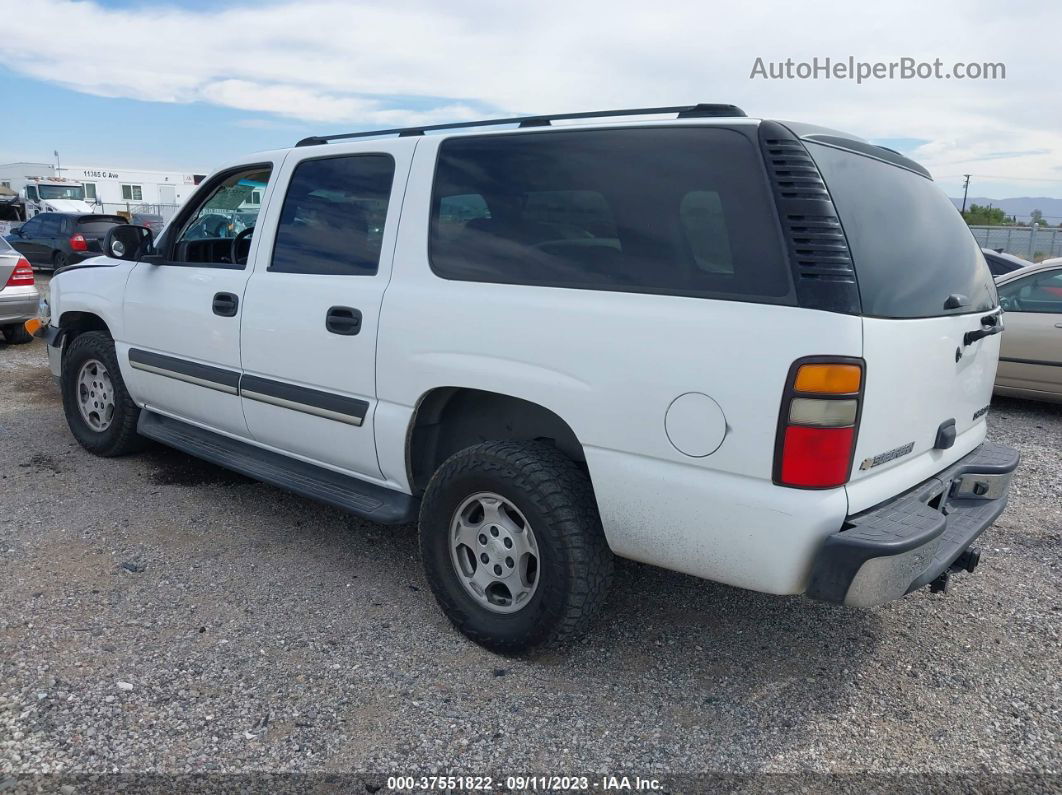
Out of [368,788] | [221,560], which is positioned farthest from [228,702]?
[221,560]

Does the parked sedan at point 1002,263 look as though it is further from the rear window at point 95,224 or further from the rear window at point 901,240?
the rear window at point 95,224

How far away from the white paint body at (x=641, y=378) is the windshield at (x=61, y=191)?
32.7 metres

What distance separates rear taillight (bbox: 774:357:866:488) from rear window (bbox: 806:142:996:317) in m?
0.22

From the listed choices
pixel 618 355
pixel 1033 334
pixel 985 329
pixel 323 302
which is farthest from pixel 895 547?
pixel 1033 334

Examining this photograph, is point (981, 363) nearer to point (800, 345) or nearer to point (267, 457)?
point (800, 345)

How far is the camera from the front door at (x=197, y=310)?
13.1 feet

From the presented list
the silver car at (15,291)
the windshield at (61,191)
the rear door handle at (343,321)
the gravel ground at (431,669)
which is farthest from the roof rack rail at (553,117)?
the windshield at (61,191)

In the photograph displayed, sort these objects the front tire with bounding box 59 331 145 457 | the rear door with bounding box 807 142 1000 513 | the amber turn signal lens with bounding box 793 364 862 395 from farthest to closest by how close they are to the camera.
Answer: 1. the front tire with bounding box 59 331 145 457
2. the rear door with bounding box 807 142 1000 513
3. the amber turn signal lens with bounding box 793 364 862 395

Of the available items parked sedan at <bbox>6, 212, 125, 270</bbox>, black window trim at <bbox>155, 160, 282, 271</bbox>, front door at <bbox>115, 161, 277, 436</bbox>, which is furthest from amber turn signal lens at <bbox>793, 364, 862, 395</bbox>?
parked sedan at <bbox>6, 212, 125, 270</bbox>

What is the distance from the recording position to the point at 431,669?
9.71ft

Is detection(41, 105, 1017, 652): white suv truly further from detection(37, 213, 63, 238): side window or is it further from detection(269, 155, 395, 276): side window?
detection(37, 213, 63, 238): side window

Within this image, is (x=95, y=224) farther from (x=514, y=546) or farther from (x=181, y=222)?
(x=514, y=546)

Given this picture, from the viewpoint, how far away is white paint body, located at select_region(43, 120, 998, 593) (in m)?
2.37

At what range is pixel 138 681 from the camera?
2.81 meters
